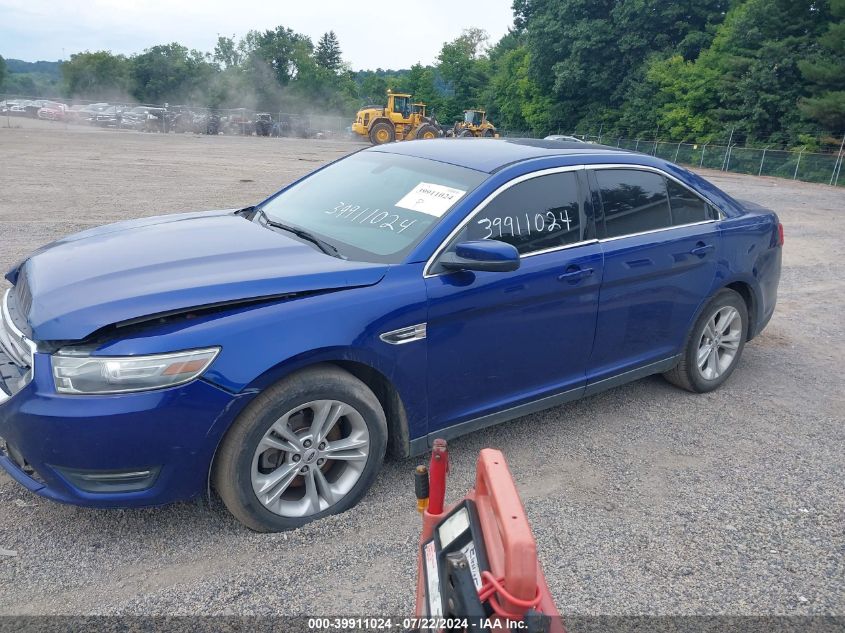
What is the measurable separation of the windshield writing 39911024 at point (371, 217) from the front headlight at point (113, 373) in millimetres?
1351

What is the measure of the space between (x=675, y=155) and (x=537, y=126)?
1880 centimetres

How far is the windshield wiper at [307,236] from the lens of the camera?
3.21 m

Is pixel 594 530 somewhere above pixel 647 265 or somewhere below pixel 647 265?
below

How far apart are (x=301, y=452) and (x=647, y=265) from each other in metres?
2.36

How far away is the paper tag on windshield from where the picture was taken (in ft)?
10.9

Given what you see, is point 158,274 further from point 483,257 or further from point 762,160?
point 762,160

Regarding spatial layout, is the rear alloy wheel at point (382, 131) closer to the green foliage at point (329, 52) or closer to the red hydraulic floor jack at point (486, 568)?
the red hydraulic floor jack at point (486, 568)

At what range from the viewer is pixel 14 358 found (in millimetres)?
2697

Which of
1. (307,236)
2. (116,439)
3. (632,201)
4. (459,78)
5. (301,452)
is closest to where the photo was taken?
(116,439)

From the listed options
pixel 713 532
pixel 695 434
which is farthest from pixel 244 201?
pixel 713 532

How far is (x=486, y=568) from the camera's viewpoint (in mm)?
1587

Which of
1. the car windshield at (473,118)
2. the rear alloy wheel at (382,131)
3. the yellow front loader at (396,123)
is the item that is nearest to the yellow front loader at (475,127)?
the car windshield at (473,118)

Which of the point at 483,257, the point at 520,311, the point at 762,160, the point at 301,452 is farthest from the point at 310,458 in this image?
the point at 762,160

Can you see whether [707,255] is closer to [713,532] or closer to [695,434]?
[695,434]
